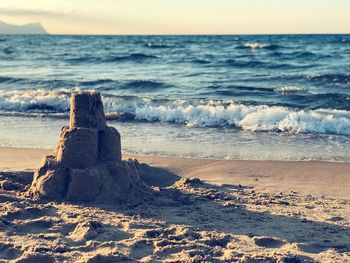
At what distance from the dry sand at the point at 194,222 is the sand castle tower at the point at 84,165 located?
0.55 ft

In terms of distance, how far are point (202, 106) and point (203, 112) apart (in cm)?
55

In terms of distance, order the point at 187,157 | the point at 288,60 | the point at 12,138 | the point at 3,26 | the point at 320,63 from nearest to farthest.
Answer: the point at 187,157
the point at 12,138
the point at 320,63
the point at 288,60
the point at 3,26

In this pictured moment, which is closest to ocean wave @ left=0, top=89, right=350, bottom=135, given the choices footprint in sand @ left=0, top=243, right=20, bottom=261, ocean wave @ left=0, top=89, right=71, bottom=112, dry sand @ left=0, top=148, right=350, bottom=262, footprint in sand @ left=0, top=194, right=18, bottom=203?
ocean wave @ left=0, top=89, right=71, bottom=112

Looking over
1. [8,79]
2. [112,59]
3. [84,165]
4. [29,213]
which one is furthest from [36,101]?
[112,59]

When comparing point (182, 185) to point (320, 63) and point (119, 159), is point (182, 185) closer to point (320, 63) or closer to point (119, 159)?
point (119, 159)

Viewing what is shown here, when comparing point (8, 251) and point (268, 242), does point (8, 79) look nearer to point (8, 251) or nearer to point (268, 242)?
point (8, 251)

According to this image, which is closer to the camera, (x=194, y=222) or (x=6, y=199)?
Result: (x=194, y=222)

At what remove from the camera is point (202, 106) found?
1279 centimetres

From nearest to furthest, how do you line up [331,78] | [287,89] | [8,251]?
[8,251]
[287,89]
[331,78]

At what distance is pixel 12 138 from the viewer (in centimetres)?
985

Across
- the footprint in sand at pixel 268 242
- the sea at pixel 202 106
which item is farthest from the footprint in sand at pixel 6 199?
the sea at pixel 202 106

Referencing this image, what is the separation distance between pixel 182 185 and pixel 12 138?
442 centimetres

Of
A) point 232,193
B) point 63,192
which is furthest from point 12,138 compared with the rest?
point 232,193

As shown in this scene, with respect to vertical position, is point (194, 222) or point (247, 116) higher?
point (247, 116)
